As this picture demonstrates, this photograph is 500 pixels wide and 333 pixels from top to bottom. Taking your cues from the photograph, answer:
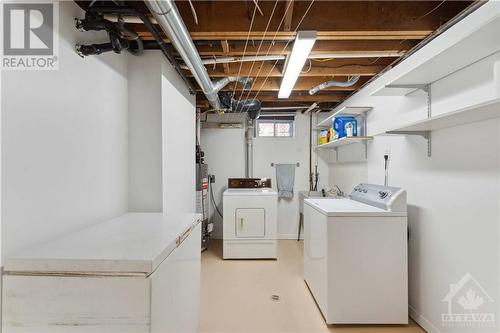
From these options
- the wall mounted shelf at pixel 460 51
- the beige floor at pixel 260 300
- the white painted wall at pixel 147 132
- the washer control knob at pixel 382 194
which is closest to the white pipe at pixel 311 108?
the wall mounted shelf at pixel 460 51

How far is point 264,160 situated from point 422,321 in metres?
3.03

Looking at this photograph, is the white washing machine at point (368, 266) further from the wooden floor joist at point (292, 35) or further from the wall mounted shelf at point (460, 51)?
the wooden floor joist at point (292, 35)

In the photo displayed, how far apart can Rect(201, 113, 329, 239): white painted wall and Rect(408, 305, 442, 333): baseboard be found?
2.36 meters

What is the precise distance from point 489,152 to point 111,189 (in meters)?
2.45

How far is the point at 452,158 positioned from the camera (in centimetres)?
167

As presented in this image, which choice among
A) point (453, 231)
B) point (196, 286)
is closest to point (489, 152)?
point (453, 231)

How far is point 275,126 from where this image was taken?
4547 millimetres

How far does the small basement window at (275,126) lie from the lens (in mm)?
4520

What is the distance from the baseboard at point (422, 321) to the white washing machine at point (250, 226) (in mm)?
1702

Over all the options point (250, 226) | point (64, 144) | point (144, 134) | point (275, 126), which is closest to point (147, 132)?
point (144, 134)

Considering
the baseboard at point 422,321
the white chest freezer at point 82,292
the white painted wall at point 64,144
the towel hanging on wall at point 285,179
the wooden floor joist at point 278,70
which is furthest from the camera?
the towel hanging on wall at point 285,179

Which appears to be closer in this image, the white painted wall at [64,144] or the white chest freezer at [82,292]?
the white chest freezer at [82,292]

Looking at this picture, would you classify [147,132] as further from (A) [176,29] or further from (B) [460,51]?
(B) [460,51]

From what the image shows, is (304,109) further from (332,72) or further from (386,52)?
(386,52)
